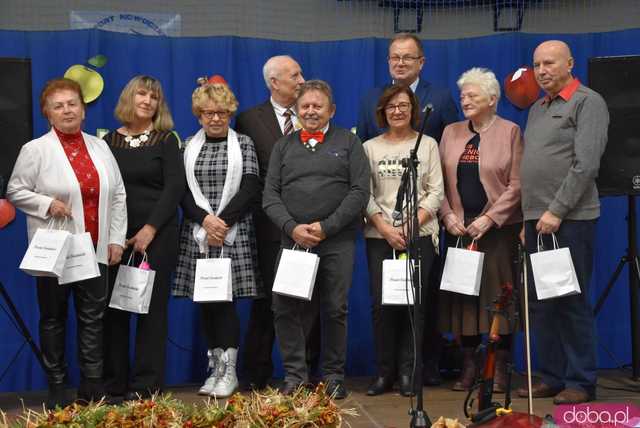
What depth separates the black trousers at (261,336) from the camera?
4.77 m

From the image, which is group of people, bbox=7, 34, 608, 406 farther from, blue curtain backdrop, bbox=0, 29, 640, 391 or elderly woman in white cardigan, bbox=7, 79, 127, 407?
blue curtain backdrop, bbox=0, 29, 640, 391

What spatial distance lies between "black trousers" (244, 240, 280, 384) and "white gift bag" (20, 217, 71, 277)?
1078 mm

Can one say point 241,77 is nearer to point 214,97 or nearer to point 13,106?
point 214,97

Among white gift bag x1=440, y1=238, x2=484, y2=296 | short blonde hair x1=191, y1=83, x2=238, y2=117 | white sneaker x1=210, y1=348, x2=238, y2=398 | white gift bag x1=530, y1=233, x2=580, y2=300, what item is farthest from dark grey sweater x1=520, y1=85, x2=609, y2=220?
white sneaker x1=210, y1=348, x2=238, y2=398

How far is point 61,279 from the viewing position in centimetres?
412

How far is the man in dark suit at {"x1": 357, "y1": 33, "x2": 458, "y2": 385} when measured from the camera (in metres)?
4.82

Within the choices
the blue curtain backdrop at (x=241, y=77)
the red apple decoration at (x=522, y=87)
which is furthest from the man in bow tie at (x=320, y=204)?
the red apple decoration at (x=522, y=87)

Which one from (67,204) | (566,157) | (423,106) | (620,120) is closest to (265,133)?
(423,106)

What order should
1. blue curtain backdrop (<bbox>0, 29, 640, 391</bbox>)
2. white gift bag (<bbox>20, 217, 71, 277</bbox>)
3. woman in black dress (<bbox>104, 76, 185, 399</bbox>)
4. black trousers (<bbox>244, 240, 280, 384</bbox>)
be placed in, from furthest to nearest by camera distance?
blue curtain backdrop (<bbox>0, 29, 640, 391</bbox>), black trousers (<bbox>244, 240, 280, 384</bbox>), woman in black dress (<bbox>104, 76, 185, 399</bbox>), white gift bag (<bbox>20, 217, 71, 277</bbox>)

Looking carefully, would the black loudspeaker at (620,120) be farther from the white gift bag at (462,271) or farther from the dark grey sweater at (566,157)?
the white gift bag at (462,271)

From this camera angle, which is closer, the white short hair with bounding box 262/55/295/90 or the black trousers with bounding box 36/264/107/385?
the black trousers with bounding box 36/264/107/385

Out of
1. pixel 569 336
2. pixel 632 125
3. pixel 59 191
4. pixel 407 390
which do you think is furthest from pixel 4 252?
pixel 632 125

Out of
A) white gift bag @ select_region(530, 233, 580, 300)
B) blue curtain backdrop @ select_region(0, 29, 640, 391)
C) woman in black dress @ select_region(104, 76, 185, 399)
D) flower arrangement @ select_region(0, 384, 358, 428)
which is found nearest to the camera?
flower arrangement @ select_region(0, 384, 358, 428)

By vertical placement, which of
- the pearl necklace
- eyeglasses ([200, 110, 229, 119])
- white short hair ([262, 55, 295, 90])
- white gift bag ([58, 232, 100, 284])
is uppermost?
white short hair ([262, 55, 295, 90])
